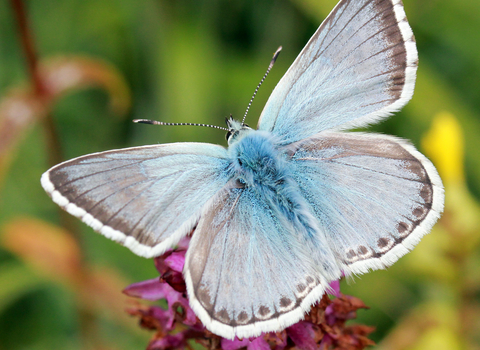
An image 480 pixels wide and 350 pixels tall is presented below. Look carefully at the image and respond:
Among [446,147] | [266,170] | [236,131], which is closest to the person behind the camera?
[266,170]

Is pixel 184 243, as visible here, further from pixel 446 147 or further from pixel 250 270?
pixel 446 147

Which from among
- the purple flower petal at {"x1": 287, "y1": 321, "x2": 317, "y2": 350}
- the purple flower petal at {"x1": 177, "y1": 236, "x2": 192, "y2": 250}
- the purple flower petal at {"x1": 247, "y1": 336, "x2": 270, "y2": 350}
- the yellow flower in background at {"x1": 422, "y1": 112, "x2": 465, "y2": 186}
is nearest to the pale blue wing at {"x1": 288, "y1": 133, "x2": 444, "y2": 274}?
the purple flower petal at {"x1": 287, "y1": 321, "x2": 317, "y2": 350}

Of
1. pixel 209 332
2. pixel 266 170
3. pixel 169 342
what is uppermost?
pixel 266 170

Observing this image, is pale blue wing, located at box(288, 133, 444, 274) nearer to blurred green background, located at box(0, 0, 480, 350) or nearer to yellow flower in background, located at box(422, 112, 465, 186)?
blurred green background, located at box(0, 0, 480, 350)

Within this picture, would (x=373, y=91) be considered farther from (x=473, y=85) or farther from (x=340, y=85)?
(x=473, y=85)

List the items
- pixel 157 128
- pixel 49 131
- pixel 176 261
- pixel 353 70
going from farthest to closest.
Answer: pixel 157 128
pixel 49 131
pixel 353 70
pixel 176 261

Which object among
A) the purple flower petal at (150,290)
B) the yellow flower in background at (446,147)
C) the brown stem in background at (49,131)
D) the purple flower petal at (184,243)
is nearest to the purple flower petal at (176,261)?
the purple flower petal at (184,243)

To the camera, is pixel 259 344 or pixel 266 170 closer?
pixel 259 344

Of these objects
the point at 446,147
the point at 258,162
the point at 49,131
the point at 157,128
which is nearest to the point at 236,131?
the point at 258,162
